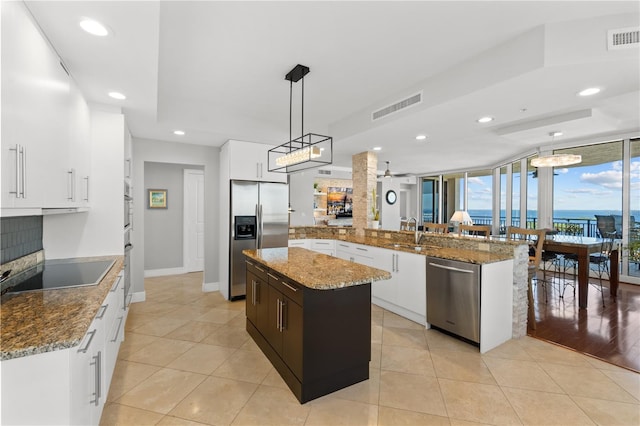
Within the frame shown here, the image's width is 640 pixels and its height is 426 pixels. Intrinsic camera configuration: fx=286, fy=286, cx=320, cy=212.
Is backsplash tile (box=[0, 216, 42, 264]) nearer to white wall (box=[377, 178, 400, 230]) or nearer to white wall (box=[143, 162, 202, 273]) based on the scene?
white wall (box=[143, 162, 202, 273])

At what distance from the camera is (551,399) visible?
2117 mm

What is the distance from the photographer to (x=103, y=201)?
2895mm

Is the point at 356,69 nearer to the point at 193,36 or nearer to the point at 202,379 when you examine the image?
the point at 193,36

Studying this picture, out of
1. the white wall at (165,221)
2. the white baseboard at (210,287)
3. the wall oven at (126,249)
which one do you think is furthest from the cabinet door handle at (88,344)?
the white wall at (165,221)

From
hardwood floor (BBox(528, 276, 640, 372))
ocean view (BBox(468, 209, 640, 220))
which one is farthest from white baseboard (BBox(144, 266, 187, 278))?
ocean view (BBox(468, 209, 640, 220))

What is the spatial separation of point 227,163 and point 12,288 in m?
3.03

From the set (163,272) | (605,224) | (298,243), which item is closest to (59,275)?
(298,243)

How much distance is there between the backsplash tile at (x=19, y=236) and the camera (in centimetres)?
195

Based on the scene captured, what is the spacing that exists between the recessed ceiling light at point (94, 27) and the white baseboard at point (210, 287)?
13.0 ft

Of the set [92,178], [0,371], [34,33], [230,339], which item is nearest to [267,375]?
[230,339]

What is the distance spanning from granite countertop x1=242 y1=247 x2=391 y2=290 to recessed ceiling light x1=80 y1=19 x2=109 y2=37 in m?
1.94

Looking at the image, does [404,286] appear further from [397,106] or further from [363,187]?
[397,106]

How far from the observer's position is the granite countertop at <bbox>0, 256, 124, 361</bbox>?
114 centimetres

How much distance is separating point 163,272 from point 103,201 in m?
3.38
